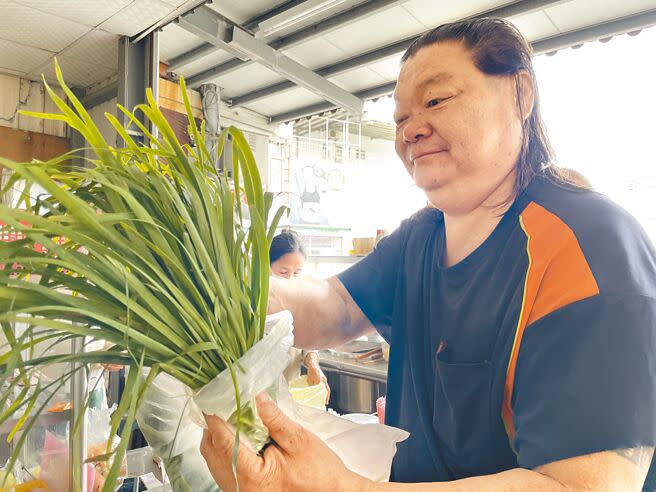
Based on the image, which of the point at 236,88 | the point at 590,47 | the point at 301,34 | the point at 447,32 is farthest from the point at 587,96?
the point at 447,32

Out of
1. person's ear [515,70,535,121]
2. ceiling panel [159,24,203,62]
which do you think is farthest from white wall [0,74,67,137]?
person's ear [515,70,535,121]

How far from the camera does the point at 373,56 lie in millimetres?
3877

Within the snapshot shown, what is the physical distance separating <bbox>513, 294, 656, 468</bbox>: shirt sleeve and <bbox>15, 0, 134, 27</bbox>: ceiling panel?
267 cm

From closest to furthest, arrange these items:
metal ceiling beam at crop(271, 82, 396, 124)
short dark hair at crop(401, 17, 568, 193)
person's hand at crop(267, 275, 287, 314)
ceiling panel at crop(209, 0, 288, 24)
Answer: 1. short dark hair at crop(401, 17, 568, 193)
2. person's hand at crop(267, 275, 287, 314)
3. ceiling panel at crop(209, 0, 288, 24)
4. metal ceiling beam at crop(271, 82, 396, 124)

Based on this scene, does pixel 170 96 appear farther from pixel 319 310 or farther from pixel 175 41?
pixel 319 310

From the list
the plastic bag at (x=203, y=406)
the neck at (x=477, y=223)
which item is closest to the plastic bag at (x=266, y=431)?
the plastic bag at (x=203, y=406)

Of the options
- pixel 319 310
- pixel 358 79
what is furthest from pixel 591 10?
pixel 319 310

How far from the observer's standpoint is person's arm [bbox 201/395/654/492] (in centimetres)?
55

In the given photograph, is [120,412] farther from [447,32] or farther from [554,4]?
[554,4]

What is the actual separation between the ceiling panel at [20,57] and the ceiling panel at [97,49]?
9.0 inches

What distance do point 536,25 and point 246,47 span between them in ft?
6.61

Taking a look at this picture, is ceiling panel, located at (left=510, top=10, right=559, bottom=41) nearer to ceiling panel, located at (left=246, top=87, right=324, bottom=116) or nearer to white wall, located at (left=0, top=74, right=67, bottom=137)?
ceiling panel, located at (left=246, top=87, right=324, bottom=116)

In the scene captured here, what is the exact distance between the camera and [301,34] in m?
3.59

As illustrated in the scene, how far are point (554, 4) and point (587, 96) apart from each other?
1.45 metres
